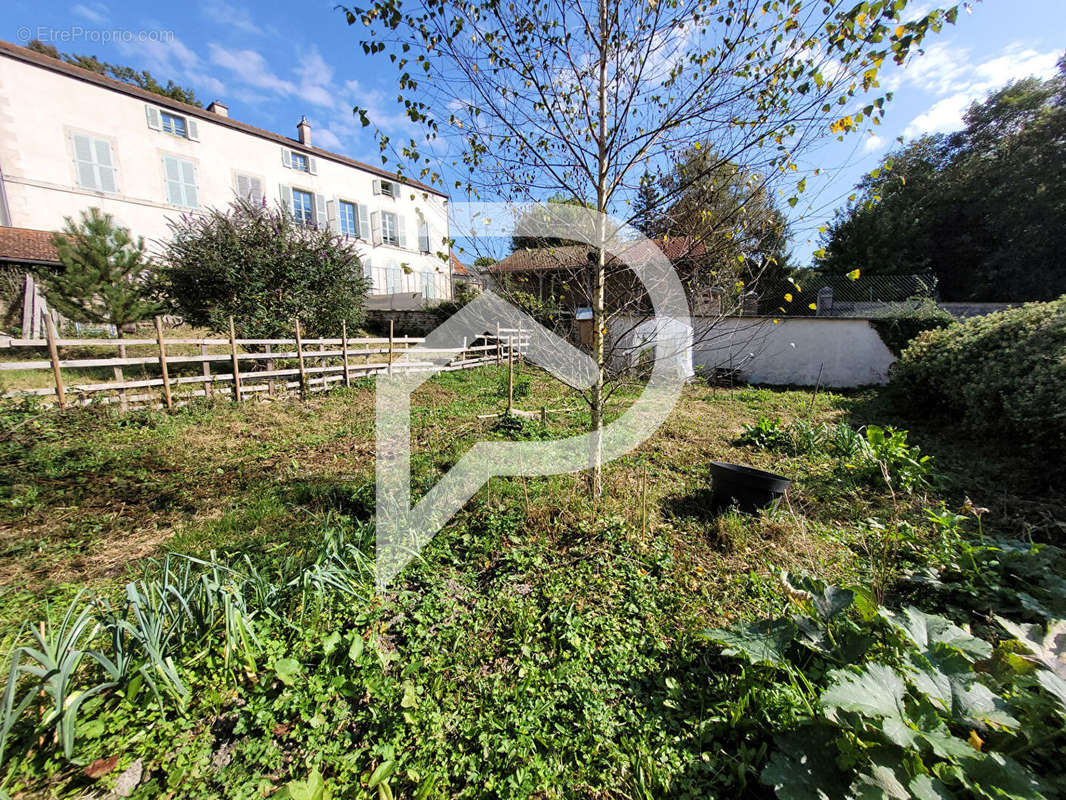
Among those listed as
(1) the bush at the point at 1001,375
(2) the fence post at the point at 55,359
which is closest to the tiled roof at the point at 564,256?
(1) the bush at the point at 1001,375

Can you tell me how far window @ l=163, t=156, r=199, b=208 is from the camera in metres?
14.1

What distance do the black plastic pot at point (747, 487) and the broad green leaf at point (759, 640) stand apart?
1.54 m

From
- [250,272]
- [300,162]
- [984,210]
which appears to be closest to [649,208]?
[250,272]

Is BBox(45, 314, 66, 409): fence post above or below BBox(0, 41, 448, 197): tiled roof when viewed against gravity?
below

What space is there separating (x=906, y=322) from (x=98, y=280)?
61.1 feet

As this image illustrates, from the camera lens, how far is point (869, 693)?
119 cm

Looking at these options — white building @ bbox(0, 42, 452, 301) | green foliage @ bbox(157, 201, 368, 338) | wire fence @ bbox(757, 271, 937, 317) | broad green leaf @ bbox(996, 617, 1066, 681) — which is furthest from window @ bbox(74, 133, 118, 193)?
wire fence @ bbox(757, 271, 937, 317)

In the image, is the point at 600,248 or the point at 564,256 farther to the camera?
the point at 564,256

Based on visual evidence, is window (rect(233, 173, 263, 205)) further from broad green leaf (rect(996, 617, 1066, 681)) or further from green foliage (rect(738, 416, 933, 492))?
broad green leaf (rect(996, 617, 1066, 681))

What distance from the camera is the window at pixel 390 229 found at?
813 inches

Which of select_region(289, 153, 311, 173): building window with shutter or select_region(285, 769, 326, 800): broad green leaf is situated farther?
select_region(289, 153, 311, 173): building window with shutter

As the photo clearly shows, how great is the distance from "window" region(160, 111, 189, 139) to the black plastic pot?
20.4 metres

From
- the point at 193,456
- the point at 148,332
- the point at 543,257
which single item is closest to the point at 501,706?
the point at 543,257

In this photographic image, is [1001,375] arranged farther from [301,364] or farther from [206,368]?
[206,368]
